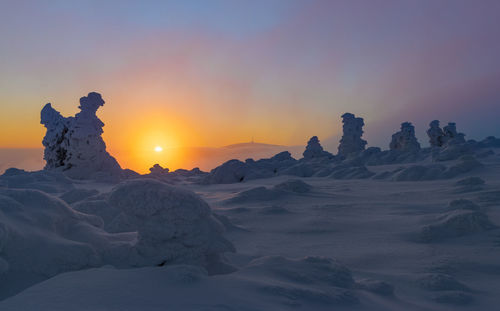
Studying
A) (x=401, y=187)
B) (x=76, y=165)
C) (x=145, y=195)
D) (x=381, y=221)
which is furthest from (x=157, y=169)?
(x=145, y=195)

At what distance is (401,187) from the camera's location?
38.9 ft

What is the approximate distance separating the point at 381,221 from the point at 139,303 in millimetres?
5350

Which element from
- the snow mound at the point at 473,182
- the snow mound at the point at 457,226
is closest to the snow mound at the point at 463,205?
the snow mound at the point at 457,226

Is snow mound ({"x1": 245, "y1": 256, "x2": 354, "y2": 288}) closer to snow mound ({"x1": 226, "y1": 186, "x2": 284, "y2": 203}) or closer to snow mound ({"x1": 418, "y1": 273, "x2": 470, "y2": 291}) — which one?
snow mound ({"x1": 418, "y1": 273, "x2": 470, "y2": 291})

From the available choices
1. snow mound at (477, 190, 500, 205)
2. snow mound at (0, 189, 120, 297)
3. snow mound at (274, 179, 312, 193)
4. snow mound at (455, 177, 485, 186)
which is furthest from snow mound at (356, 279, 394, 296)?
snow mound at (455, 177, 485, 186)

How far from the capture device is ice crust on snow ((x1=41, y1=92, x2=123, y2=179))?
745 inches

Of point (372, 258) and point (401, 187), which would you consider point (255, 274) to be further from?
point (401, 187)

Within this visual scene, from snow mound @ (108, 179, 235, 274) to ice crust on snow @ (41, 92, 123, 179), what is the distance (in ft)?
54.2

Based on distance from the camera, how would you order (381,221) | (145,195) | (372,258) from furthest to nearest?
(381,221) → (372,258) → (145,195)

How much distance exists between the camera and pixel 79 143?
19.0m

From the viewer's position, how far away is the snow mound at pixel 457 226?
18.0ft

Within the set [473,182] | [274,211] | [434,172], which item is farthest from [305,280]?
[434,172]

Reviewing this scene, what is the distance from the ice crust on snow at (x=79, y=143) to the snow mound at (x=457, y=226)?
16.8m

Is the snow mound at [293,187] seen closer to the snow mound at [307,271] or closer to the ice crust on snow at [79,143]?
the snow mound at [307,271]
